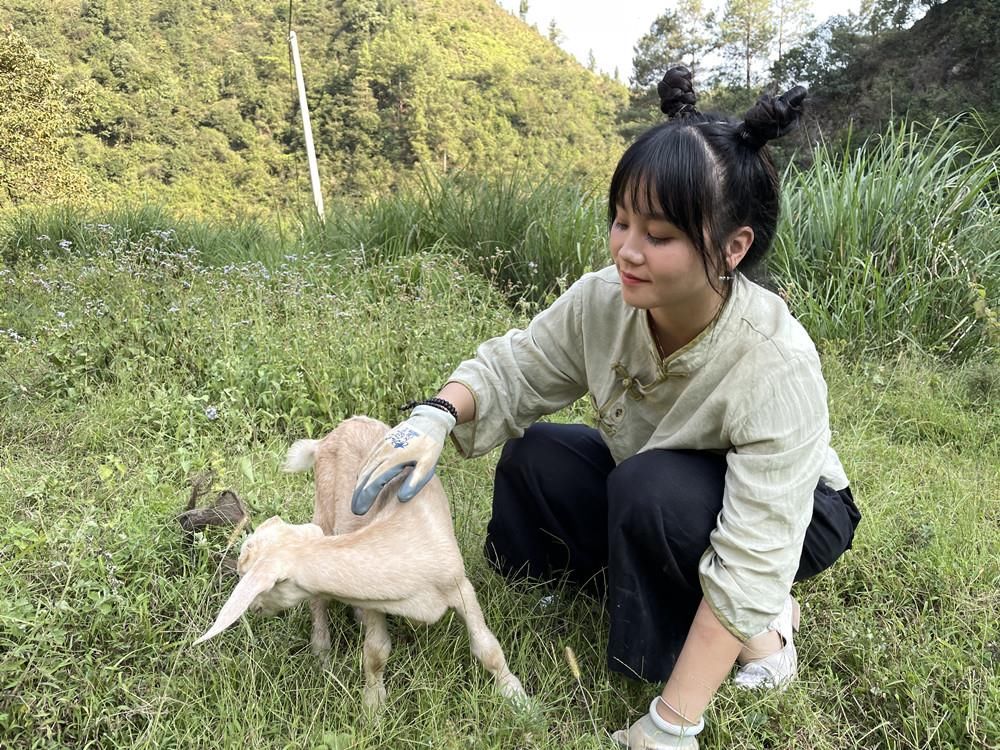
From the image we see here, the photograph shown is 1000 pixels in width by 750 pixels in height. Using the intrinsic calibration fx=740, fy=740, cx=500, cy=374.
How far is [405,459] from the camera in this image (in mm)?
1688

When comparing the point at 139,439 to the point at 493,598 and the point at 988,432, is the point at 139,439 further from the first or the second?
the point at 988,432

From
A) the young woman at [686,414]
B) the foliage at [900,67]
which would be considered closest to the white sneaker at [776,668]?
the young woman at [686,414]

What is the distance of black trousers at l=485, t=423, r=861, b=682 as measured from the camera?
164cm

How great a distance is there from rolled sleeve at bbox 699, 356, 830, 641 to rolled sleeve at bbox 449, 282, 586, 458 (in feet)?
1.78

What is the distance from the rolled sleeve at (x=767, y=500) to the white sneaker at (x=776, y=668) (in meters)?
0.33

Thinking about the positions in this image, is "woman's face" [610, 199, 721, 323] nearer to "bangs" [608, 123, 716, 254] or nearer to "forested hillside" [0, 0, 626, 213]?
"bangs" [608, 123, 716, 254]

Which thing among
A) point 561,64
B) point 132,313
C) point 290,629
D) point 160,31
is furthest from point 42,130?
point 561,64

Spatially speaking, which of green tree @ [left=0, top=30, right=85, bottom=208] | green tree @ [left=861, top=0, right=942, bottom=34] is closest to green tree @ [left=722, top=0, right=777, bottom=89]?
green tree @ [left=861, top=0, right=942, bottom=34]

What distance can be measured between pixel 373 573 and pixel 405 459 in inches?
10.6

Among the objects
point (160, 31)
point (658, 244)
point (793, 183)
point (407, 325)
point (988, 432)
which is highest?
point (160, 31)

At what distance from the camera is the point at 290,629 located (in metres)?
1.92

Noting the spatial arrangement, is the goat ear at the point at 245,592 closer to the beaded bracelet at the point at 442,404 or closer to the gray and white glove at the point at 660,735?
the beaded bracelet at the point at 442,404

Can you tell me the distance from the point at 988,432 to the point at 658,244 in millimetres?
2648

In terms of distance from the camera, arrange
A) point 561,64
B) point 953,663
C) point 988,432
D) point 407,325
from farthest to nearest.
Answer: point 561,64, point 407,325, point 988,432, point 953,663
